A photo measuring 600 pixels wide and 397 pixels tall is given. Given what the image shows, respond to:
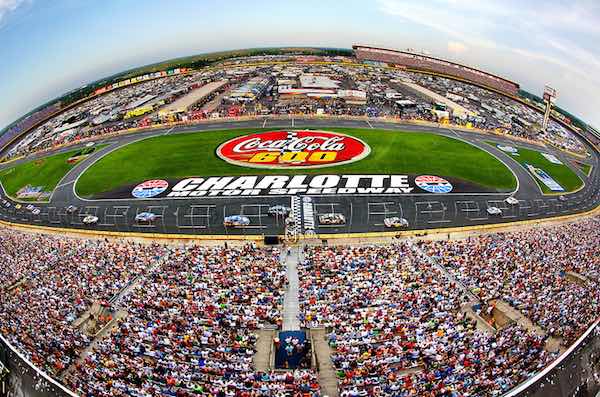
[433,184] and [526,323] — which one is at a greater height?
[433,184]

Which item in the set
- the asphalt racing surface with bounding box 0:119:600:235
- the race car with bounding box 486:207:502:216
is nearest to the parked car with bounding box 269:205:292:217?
the asphalt racing surface with bounding box 0:119:600:235

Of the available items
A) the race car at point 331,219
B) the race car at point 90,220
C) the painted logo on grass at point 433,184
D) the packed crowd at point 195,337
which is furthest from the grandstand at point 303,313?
the painted logo on grass at point 433,184

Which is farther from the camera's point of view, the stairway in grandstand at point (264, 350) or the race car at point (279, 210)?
the race car at point (279, 210)

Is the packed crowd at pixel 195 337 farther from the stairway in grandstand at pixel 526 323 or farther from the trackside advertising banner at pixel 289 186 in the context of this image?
the trackside advertising banner at pixel 289 186

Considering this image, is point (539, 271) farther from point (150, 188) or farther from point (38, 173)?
point (38, 173)

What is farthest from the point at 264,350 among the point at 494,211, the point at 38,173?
the point at 38,173

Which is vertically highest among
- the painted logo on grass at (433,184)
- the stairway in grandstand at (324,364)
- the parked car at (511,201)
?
the painted logo on grass at (433,184)
